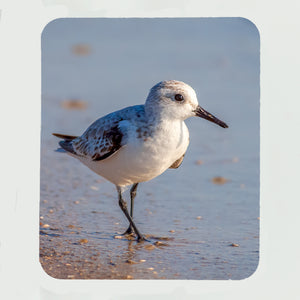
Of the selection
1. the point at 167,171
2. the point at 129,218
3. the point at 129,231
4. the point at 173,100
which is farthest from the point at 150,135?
the point at 167,171

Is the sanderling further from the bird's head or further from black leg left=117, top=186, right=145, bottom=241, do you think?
black leg left=117, top=186, right=145, bottom=241

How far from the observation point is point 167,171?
6.73 metres

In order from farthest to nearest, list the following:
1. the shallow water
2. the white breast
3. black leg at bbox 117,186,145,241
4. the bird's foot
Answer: the bird's foot
black leg at bbox 117,186,145,241
the shallow water
the white breast

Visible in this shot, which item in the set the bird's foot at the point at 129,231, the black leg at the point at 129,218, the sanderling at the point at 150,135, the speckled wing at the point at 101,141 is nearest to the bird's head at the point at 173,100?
the sanderling at the point at 150,135

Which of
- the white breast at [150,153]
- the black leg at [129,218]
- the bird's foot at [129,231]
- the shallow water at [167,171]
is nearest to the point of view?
the white breast at [150,153]

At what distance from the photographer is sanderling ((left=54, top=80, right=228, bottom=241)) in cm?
489

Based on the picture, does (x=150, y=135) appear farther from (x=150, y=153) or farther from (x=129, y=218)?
(x=129, y=218)

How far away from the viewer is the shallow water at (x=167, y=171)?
501cm

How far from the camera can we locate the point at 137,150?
4891 mm

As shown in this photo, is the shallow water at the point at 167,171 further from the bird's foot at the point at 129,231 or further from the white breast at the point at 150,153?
the white breast at the point at 150,153

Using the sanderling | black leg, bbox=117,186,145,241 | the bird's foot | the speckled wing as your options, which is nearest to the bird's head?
the sanderling

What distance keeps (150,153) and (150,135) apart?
140mm

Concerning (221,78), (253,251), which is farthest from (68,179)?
(221,78)

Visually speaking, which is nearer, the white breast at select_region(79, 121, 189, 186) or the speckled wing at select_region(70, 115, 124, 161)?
the white breast at select_region(79, 121, 189, 186)
